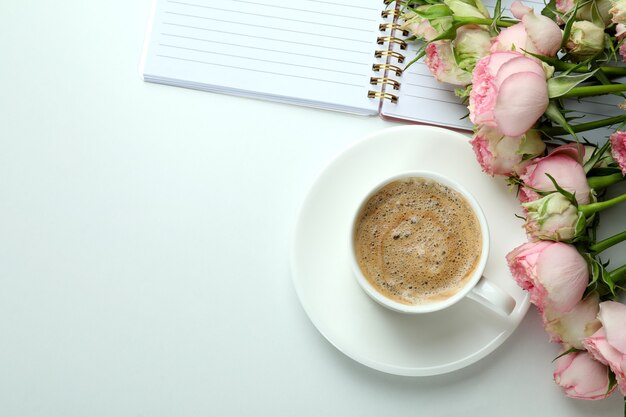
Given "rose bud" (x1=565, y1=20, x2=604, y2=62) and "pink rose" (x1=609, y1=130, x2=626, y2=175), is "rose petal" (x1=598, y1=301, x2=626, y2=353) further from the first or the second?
"rose bud" (x1=565, y1=20, x2=604, y2=62)

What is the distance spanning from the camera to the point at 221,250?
1007 mm

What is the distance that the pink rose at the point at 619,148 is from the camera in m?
0.79

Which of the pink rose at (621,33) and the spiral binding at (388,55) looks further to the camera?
the spiral binding at (388,55)

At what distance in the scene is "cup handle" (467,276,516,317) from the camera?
840mm

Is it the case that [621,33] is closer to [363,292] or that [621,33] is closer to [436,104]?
[436,104]

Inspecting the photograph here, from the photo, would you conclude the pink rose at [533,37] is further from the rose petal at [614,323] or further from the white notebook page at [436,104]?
the rose petal at [614,323]

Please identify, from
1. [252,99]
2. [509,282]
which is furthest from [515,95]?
[252,99]

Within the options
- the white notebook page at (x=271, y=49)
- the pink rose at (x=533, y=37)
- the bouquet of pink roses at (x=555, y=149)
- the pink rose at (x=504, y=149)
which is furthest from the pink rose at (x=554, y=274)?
the white notebook page at (x=271, y=49)

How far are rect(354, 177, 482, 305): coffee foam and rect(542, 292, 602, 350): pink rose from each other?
11cm

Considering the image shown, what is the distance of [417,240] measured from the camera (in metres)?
0.89

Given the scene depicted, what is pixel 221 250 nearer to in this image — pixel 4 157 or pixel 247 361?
pixel 247 361

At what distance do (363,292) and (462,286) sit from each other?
134 mm

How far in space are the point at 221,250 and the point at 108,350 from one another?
214mm

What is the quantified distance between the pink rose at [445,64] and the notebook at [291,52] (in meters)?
0.09
